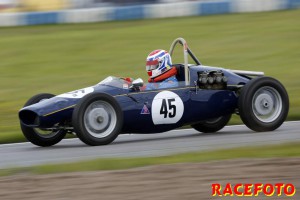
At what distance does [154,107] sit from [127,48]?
39.1ft

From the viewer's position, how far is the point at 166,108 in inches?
402

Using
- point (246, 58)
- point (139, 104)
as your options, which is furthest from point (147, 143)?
point (246, 58)

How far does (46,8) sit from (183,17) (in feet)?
16.6

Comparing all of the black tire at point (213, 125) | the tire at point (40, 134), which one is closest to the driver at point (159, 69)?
the black tire at point (213, 125)

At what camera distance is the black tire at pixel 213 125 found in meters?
11.3

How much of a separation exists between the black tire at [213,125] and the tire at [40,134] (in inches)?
85.7

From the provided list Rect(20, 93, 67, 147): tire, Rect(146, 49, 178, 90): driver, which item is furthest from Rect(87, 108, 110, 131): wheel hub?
Rect(146, 49, 178, 90): driver

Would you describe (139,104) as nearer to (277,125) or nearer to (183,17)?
(277,125)

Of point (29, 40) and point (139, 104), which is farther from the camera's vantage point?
point (29, 40)

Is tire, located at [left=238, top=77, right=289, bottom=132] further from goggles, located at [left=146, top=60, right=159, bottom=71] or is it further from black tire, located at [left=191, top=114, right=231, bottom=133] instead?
goggles, located at [left=146, top=60, right=159, bottom=71]

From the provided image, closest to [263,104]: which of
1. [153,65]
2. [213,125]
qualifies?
[213,125]

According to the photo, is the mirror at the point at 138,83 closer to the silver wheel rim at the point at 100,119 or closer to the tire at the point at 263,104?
the silver wheel rim at the point at 100,119

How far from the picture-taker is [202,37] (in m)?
22.9

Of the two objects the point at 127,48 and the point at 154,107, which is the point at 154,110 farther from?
the point at 127,48
